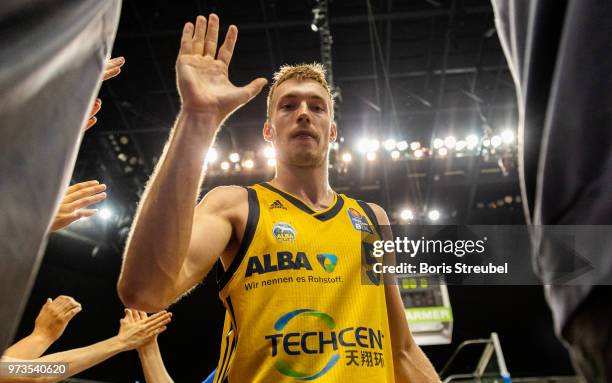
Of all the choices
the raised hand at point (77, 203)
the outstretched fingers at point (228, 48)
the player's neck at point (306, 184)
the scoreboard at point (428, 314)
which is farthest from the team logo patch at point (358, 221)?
the scoreboard at point (428, 314)

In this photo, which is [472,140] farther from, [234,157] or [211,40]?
[211,40]

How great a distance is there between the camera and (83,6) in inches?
29.9

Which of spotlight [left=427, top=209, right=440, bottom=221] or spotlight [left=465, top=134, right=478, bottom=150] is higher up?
spotlight [left=465, top=134, right=478, bottom=150]

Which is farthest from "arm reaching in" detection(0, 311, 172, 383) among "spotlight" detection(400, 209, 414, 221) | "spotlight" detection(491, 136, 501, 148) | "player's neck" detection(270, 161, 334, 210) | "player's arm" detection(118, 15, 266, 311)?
"spotlight" detection(400, 209, 414, 221)

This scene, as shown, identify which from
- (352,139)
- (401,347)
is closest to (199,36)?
(401,347)

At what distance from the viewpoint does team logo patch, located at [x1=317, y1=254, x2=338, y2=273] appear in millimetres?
1819

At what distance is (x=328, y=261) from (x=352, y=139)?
10060mm

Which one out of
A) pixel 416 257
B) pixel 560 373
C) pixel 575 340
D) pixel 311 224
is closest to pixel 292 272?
pixel 311 224

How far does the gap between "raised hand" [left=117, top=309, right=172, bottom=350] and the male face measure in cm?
173

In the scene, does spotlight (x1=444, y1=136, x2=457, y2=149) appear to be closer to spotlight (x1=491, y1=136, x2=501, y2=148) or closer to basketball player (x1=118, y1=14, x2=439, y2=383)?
spotlight (x1=491, y1=136, x2=501, y2=148)

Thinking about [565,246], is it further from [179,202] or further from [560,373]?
[560,373]

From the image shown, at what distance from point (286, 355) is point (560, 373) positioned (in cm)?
1390

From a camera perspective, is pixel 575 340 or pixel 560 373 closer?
pixel 575 340

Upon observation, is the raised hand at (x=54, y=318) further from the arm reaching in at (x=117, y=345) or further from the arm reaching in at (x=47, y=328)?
the arm reaching in at (x=117, y=345)
